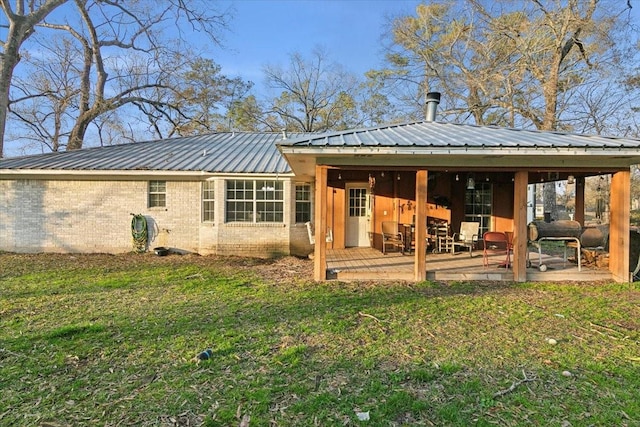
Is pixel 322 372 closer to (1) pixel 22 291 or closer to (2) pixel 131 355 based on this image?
(2) pixel 131 355

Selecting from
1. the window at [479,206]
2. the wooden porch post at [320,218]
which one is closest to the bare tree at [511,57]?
the window at [479,206]

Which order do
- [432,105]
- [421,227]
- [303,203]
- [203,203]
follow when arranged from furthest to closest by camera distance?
[303,203], [203,203], [432,105], [421,227]

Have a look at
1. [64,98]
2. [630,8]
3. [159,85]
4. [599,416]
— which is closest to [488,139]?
[599,416]

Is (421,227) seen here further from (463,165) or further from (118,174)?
(118,174)

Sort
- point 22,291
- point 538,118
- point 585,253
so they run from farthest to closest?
point 538,118 < point 585,253 < point 22,291

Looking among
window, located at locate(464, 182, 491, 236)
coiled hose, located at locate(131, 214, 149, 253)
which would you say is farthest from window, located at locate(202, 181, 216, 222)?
window, located at locate(464, 182, 491, 236)

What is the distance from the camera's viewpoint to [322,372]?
3566 millimetres

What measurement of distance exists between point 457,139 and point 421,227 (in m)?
1.90

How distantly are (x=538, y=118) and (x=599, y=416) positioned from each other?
2031 centimetres

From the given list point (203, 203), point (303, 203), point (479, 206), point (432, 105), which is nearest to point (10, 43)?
point (203, 203)

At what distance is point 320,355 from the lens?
13.0 ft

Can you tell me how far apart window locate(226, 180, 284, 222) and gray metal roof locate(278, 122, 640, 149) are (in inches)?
159

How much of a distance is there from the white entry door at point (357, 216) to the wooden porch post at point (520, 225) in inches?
209

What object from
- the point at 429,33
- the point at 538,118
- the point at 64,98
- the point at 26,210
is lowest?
the point at 26,210
